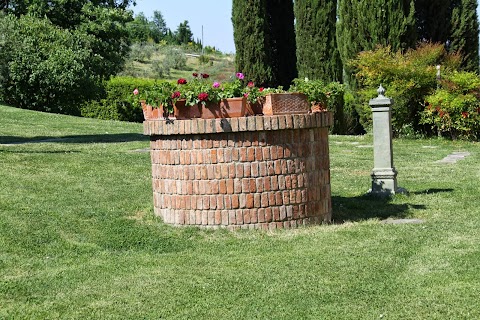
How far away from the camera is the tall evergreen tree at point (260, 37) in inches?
965

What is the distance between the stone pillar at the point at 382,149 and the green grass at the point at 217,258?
0.32 metres

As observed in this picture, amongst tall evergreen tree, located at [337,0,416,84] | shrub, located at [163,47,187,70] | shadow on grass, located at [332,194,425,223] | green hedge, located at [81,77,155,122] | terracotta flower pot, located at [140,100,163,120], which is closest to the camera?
terracotta flower pot, located at [140,100,163,120]

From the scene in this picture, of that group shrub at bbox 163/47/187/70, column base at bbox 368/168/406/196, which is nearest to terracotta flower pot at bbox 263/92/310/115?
column base at bbox 368/168/406/196

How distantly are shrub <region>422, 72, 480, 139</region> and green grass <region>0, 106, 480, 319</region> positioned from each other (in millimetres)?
8634

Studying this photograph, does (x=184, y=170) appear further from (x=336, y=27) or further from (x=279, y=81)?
(x=279, y=81)

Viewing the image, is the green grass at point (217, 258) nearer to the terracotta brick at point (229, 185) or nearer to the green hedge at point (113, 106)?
the terracotta brick at point (229, 185)

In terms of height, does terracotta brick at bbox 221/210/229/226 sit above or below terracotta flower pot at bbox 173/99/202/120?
below

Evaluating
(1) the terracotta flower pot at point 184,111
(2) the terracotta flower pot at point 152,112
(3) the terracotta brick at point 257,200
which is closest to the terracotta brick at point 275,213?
(3) the terracotta brick at point 257,200

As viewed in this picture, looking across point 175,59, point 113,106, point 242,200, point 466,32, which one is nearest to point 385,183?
point 242,200

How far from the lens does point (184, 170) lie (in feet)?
22.3

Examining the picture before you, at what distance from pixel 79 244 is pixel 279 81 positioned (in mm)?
20406

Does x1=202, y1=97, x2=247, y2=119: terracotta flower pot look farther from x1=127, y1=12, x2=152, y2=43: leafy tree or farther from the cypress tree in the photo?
the cypress tree

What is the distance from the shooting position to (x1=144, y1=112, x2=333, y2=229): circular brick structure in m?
6.66

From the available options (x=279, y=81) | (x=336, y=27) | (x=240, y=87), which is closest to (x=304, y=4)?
(x=336, y=27)
